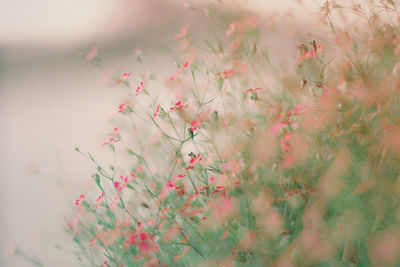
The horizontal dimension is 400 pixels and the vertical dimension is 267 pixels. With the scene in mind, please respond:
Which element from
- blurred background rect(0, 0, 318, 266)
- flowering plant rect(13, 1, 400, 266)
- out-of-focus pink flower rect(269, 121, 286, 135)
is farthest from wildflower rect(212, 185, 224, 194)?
blurred background rect(0, 0, 318, 266)

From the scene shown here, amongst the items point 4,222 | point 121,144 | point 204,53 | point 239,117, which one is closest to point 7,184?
point 4,222

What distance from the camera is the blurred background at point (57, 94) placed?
6.54 feet

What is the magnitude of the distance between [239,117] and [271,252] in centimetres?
40

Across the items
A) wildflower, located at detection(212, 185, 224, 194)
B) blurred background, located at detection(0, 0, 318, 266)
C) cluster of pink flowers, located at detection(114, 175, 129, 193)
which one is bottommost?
wildflower, located at detection(212, 185, 224, 194)

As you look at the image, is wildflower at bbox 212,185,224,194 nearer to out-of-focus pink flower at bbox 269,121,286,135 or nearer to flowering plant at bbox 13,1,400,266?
flowering plant at bbox 13,1,400,266

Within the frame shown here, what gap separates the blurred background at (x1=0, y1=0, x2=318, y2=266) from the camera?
1994 millimetres

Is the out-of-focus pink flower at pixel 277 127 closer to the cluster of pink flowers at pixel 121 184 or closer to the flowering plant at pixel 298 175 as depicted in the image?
the flowering plant at pixel 298 175

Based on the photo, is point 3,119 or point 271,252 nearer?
point 271,252

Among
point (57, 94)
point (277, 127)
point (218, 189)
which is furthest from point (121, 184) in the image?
point (57, 94)

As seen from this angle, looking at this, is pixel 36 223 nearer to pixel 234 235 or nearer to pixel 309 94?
pixel 234 235

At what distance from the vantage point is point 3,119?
86.5 inches

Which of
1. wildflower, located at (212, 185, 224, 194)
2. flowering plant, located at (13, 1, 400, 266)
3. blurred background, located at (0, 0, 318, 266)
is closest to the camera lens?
flowering plant, located at (13, 1, 400, 266)

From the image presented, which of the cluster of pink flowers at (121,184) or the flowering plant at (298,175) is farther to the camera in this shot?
the cluster of pink flowers at (121,184)

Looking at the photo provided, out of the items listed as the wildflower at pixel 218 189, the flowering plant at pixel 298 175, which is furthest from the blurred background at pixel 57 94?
the wildflower at pixel 218 189
